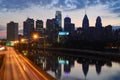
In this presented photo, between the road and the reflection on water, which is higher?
the road

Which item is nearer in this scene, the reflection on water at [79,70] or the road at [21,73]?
the road at [21,73]

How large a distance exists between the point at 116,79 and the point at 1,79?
127 feet

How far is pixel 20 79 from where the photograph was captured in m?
42.1

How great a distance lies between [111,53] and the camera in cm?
18188

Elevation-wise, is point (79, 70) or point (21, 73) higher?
point (21, 73)

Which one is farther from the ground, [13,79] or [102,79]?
[13,79]

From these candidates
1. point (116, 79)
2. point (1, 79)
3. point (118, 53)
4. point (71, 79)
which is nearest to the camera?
point (1, 79)

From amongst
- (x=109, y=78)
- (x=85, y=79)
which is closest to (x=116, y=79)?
(x=109, y=78)

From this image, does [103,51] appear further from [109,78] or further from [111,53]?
[109,78]

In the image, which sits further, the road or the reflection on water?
the reflection on water

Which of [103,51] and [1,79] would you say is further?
[103,51]

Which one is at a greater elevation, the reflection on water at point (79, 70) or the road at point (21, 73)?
the road at point (21, 73)

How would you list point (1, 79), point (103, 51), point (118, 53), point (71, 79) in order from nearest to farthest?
point (1, 79) → point (71, 79) → point (118, 53) → point (103, 51)

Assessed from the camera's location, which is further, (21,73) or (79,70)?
(79,70)
